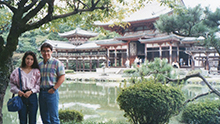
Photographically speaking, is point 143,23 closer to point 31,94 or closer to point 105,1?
point 105,1

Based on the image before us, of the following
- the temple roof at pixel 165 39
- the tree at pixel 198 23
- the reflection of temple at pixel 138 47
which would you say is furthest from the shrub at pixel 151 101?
the temple roof at pixel 165 39

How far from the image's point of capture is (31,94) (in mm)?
2832

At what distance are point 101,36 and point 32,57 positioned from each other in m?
31.3

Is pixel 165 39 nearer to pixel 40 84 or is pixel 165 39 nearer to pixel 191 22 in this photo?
pixel 191 22

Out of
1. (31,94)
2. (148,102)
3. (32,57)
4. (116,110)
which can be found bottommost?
(116,110)

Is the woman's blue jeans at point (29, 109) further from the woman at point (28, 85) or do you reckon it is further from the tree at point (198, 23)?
the tree at point (198, 23)

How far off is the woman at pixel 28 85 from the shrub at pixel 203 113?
12.4 ft

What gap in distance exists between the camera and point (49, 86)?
2930mm

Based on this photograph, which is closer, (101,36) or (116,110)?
(116,110)

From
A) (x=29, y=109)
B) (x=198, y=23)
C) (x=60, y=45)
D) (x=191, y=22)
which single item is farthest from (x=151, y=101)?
(x=60, y=45)

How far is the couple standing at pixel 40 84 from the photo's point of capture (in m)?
2.81

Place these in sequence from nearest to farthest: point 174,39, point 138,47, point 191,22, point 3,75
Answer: point 3,75 → point 191,22 → point 174,39 → point 138,47

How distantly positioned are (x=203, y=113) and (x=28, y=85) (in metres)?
3.99

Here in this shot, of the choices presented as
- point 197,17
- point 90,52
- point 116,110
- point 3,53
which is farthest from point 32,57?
point 90,52
